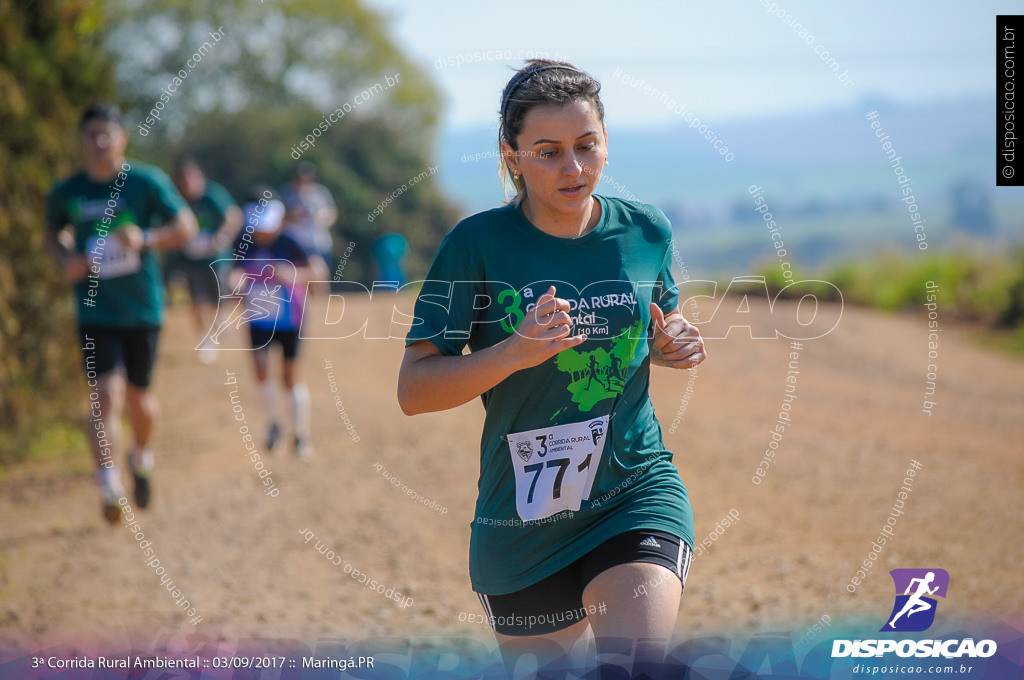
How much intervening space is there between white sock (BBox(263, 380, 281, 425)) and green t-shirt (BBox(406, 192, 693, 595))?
508cm

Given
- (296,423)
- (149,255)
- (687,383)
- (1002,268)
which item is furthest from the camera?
(1002,268)

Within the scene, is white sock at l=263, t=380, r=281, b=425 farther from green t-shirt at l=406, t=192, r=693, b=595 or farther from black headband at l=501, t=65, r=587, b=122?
black headband at l=501, t=65, r=587, b=122

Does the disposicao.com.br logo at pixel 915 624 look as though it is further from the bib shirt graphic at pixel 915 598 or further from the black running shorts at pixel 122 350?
the black running shorts at pixel 122 350

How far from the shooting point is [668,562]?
7.36 ft

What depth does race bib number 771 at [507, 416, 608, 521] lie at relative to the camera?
229 cm

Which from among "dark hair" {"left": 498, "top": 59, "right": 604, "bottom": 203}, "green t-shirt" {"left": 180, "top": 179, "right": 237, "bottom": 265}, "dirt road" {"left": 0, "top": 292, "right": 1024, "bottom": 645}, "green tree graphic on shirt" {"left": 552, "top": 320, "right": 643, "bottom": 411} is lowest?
"dirt road" {"left": 0, "top": 292, "right": 1024, "bottom": 645}

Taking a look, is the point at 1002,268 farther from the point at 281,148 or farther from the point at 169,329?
the point at 281,148

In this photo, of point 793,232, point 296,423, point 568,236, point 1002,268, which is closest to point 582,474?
point 568,236

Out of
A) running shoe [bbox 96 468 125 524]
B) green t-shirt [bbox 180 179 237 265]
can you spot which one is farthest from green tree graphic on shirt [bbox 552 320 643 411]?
green t-shirt [bbox 180 179 237 265]

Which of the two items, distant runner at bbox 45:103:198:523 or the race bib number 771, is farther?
distant runner at bbox 45:103:198:523

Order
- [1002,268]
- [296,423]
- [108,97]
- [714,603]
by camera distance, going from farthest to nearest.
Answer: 1. [1002,268]
2. [108,97]
3. [296,423]
4. [714,603]

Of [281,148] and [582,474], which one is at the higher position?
[281,148]

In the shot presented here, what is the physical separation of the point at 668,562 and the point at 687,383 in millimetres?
8685

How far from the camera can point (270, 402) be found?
719 cm
